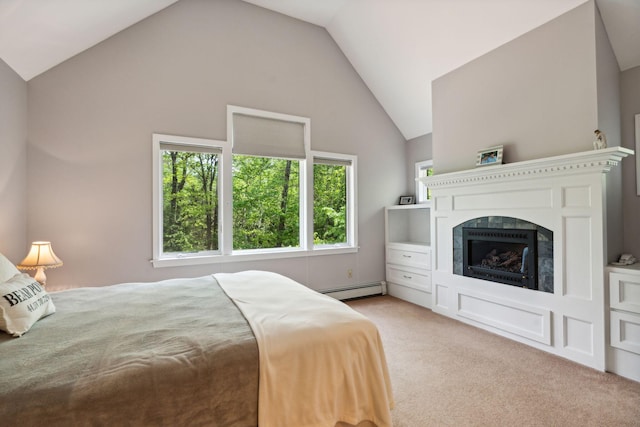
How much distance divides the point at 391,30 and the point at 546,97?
1846mm

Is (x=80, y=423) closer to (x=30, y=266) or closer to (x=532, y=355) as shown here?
(x=30, y=266)

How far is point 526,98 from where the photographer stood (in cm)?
294

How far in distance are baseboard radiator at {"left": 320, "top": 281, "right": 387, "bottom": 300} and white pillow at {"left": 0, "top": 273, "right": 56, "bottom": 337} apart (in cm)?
299

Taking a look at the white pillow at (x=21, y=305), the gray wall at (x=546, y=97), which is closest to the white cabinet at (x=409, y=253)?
the gray wall at (x=546, y=97)

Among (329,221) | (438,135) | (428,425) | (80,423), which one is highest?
(438,135)

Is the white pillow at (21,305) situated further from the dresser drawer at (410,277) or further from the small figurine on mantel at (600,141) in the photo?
the small figurine on mantel at (600,141)

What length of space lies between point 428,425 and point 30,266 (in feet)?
9.70

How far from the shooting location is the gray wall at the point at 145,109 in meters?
2.79

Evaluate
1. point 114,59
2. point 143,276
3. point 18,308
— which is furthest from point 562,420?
point 114,59

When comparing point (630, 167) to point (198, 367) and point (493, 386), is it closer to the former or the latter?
point (493, 386)

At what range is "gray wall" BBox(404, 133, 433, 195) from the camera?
4.55m

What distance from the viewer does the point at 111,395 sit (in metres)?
1.01

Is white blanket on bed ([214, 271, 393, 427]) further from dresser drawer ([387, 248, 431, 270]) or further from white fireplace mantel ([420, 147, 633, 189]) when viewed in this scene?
dresser drawer ([387, 248, 431, 270])

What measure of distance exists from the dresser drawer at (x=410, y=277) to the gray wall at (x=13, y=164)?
4060 mm
